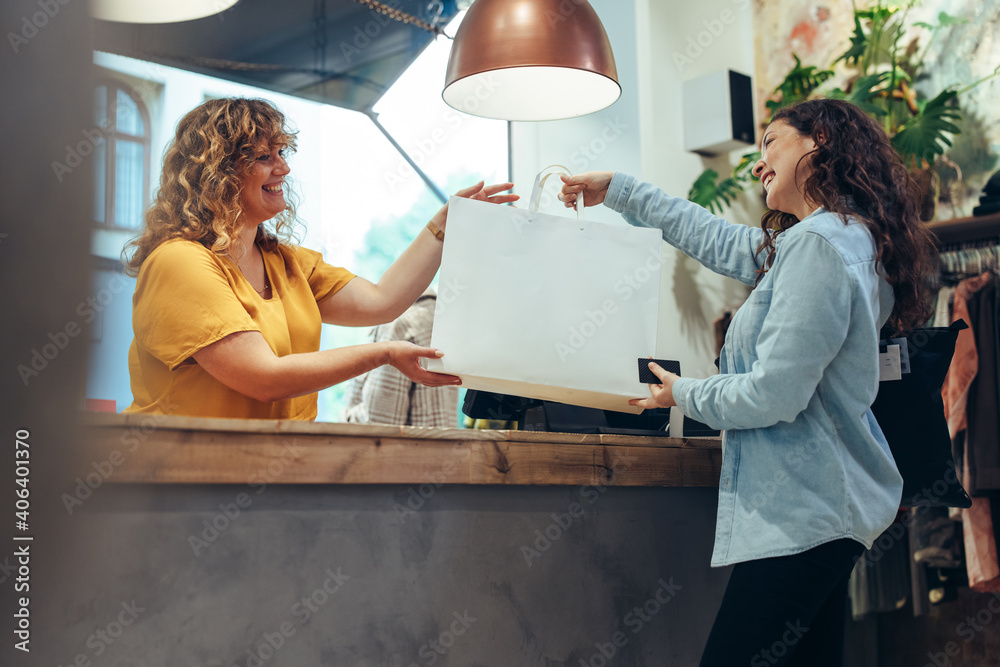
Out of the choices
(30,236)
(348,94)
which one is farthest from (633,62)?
(30,236)

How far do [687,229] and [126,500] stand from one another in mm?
1229

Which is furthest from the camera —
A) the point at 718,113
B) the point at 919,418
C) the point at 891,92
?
the point at 718,113

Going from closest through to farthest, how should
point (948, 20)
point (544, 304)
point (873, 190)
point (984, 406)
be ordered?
point (873, 190)
point (544, 304)
point (984, 406)
point (948, 20)

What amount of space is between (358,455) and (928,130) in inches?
105

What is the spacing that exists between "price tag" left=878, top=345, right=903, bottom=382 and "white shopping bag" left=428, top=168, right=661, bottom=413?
472 millimetres

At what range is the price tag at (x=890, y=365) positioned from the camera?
5.09ft

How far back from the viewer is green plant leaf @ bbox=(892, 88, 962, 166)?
2898mm

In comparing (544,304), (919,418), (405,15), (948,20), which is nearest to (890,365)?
(919,418)

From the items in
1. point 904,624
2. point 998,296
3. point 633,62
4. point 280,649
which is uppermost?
point 633,62

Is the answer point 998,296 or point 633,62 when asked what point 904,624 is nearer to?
point 998,296

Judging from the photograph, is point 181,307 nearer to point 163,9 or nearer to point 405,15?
point 163,9

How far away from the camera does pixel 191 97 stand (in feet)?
10.2

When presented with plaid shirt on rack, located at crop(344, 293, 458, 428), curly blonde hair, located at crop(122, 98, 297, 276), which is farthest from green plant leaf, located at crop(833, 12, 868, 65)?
curly blonde hair, located at crop(122, 98, 297, 276)

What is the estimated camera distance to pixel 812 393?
4.10 ft
